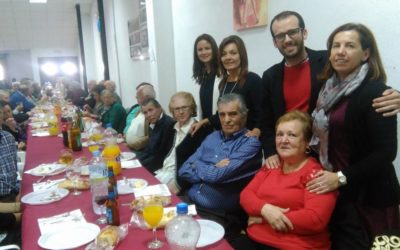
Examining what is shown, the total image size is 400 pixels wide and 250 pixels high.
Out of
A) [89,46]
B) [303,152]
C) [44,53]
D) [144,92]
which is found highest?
[44,53]

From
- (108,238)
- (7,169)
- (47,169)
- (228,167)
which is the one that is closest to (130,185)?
(228,167)

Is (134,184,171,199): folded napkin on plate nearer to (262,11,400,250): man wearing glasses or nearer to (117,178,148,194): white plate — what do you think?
(117,178,148,194): white plate

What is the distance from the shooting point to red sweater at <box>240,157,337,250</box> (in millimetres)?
1549

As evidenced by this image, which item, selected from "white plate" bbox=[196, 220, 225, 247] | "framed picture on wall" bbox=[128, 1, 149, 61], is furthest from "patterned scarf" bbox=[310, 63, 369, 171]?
"framed picture on wall" bbox=[128, 1, 149, 61]

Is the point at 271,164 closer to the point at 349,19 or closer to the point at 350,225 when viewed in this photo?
the point at 350,225

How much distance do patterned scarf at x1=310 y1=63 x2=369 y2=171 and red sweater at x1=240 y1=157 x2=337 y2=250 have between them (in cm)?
7

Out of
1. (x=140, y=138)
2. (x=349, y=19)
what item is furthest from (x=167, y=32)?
(x=349, y=19)

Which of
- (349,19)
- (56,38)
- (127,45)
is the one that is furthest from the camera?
(56,38)

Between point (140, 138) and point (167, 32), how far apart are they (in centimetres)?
190

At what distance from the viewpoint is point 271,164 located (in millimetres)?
1826

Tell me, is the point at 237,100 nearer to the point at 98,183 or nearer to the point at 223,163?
the point at 223,163

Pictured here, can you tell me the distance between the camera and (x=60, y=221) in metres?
1.56

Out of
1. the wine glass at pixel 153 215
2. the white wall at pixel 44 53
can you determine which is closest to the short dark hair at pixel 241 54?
the wine glass at pixel 153 215

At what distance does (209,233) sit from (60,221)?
2.18 feet
